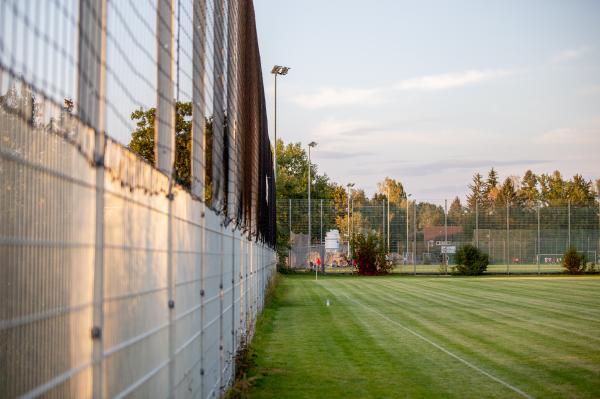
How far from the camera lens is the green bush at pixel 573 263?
54781mm

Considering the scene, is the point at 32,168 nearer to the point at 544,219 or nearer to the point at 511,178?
the point at 544,219

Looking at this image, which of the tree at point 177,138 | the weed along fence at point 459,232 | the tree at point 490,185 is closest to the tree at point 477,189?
the tree at point 490,185

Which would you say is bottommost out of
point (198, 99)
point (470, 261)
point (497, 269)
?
point (497, 269)

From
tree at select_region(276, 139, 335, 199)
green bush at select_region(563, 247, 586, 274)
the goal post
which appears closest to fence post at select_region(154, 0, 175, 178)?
green bush at select_region(563, 247, 586, 274)

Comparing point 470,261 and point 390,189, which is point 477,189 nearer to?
point 390,189

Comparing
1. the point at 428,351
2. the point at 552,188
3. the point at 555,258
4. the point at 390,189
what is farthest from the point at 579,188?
the point at 428,351

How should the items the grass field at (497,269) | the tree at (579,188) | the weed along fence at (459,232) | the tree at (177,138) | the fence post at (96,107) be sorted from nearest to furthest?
the fence post at (96,107), the tree at (177,138), the grass field at (497,269), the weed along fence at (459,232), the tree at (579,188)

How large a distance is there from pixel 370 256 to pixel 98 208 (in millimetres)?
52043

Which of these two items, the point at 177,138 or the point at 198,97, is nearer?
the point at 198,97

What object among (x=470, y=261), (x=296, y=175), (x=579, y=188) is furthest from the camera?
(x=579, y=188)

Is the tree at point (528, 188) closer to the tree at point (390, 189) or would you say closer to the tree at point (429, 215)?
the tree at point (390, 189)

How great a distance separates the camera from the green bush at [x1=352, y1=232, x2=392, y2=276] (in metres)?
54.4

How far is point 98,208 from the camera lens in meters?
2.94

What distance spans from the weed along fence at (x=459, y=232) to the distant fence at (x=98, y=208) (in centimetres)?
5220
